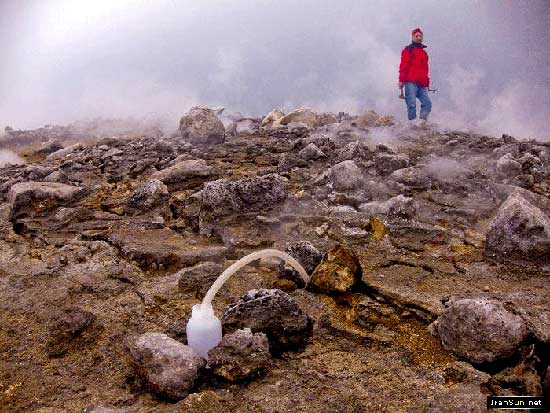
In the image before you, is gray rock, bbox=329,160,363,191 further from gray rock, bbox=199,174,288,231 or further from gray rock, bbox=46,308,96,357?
gray rock, bbox=46,308,96,357

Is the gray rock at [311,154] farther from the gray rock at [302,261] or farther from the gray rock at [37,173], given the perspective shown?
the gray rock at [37,173]

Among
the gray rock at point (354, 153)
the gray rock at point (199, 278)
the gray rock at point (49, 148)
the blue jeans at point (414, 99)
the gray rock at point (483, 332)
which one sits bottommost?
the gray rock at point (483, 332)

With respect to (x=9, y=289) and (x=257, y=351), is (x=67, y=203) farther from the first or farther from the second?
(x=257, y=351)

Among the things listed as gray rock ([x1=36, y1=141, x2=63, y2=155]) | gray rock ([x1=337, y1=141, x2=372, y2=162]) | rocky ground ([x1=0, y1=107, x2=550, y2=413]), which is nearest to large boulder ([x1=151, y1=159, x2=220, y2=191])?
rocky ground ([x1=0, y1=107, x2=550, y2=413])

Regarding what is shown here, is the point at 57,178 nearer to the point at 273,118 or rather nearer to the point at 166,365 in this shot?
the point at 166,365

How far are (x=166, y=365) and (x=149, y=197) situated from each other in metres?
2.36

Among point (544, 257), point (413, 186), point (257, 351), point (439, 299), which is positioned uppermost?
point (413, 186)

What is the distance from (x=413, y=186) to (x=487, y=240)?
1.41 m

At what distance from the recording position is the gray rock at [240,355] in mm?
1668

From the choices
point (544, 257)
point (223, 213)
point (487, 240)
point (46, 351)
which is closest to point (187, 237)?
point (223, 213)

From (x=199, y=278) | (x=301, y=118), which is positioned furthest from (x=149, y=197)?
(x=301, y=118)

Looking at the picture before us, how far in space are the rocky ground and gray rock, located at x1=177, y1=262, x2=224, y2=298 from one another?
0.01 m

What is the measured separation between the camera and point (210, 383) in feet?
5.52

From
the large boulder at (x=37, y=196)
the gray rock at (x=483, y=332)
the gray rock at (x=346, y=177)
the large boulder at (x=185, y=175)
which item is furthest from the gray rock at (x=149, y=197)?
the gray rock at (x=483, y=332)
